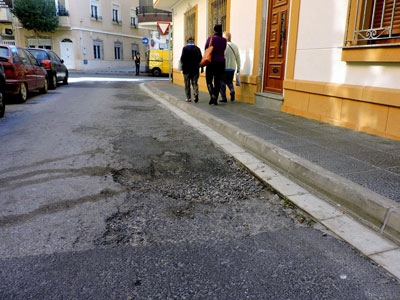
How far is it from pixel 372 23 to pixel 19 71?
8963mm

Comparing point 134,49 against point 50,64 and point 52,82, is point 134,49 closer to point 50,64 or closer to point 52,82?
point 52,82

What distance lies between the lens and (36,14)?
1277 inches

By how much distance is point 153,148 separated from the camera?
4.99 m

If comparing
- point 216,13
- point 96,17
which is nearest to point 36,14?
point 96,17

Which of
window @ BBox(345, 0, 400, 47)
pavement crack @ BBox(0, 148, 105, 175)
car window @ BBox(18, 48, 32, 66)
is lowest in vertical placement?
pavement crack @ BBox(0, 148, 105, 175)

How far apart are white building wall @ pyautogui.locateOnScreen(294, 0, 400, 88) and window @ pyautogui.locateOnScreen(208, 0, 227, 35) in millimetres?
4721

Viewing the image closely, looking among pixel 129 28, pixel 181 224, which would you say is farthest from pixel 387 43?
pixel 129 28

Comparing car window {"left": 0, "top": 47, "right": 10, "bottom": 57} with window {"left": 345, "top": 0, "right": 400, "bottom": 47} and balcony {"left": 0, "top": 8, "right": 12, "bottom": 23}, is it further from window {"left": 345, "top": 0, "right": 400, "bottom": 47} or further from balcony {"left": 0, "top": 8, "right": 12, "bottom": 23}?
balcony {"left": 0, "top": 8, "right": 12, "bottom": 23}

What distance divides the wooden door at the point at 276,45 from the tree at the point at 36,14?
102ft

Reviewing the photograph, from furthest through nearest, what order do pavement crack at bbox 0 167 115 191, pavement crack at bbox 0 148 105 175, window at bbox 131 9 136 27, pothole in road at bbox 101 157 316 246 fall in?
window at bbox 131 9 136 27, pavement crack at bbox 0 148 105 175, pavement crack at bbox 0 167 115 191, pothole in road at bbox 101 157 316 246

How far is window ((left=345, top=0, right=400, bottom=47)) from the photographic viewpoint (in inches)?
195

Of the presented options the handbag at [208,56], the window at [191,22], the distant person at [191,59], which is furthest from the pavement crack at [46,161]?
the window at [191,22]

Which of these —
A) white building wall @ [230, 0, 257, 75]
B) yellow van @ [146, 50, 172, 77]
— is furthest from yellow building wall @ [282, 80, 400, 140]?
yellow van @ [146, 50, 172, 77]

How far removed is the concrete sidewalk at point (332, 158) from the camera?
9.12ft
